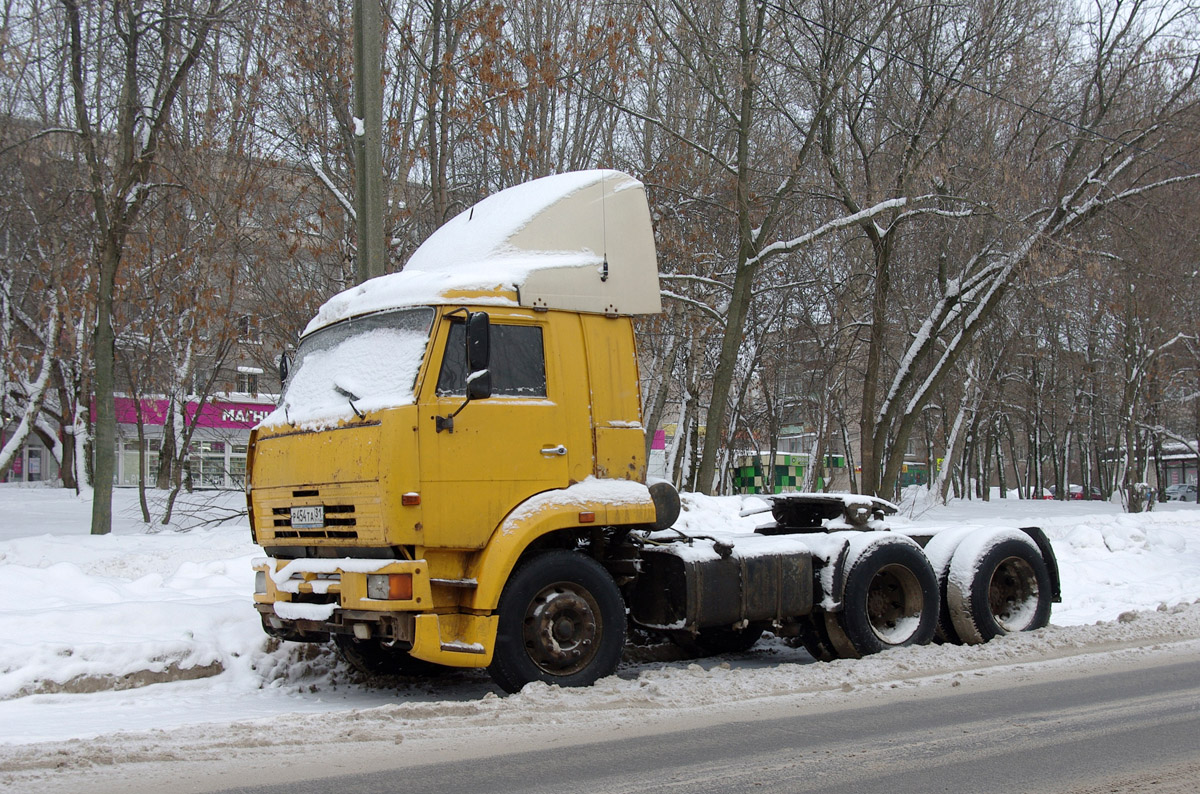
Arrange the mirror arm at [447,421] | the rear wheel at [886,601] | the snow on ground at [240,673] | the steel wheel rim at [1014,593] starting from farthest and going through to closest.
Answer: the steel wheel rim at [1014,593] → the rear wheel at [886,601] → the mirror arm at [447,421] → the snow on ground at [240,673]

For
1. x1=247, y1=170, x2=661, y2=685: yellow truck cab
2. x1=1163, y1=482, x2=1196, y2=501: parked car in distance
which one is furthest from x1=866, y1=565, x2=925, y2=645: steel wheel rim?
x1=1163, y1=482, x2=1196, y2=501: parked car in distance

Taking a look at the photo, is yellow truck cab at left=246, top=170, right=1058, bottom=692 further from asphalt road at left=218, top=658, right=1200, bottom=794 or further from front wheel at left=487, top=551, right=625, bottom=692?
asphalt road at left=218, top=658, right=1200, bottom=794

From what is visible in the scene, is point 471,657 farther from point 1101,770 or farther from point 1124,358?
point 1124,358

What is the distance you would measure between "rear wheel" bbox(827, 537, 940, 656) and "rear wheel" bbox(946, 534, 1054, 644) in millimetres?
384

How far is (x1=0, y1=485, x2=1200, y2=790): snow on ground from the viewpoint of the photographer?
20.6 ft

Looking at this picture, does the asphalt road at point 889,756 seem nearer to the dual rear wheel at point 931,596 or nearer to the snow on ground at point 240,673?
the snow on ground at point 240,673

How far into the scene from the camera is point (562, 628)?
24.1ft

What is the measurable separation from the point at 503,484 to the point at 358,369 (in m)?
1.31

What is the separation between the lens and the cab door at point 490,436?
6895 mm

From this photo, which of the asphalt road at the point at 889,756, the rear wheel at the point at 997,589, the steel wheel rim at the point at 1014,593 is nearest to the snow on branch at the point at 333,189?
the rear wheel at the point at 997,589

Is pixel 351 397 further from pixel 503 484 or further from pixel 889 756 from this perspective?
pixel 889 756

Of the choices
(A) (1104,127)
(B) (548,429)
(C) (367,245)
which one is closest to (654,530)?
(B) (548,429)

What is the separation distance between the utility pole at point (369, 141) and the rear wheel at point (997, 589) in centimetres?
645

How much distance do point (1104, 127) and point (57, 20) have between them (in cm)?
1817
